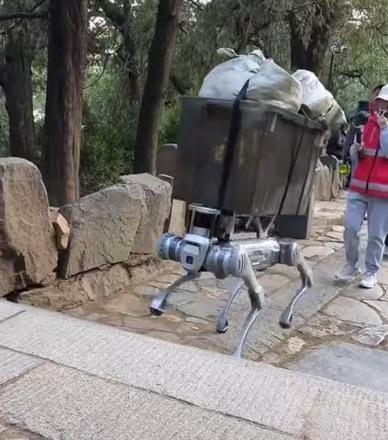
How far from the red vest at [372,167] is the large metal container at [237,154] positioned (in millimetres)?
1708

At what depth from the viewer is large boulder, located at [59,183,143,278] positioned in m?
4.47

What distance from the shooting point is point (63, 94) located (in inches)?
267

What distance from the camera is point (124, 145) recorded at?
10664 millimetres

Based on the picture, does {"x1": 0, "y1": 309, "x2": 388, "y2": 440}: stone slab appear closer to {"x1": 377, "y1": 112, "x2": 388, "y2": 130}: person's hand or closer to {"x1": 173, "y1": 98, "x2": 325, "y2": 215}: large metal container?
{"x1": 173, "y1": 98, "x2": 325, "y2": 215}: large metal container

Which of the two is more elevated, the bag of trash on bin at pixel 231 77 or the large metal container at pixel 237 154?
the bag of trash on bin at pixel 231 77

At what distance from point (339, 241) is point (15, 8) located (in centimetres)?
671

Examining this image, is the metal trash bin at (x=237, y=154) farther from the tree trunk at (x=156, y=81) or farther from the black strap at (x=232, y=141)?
the tree trunk at (x=156, y=81)

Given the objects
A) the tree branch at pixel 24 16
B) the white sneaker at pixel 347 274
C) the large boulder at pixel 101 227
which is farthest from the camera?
the tree branch at pixel 24 16

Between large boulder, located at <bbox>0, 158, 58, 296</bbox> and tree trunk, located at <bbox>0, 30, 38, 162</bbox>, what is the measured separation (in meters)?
6.77

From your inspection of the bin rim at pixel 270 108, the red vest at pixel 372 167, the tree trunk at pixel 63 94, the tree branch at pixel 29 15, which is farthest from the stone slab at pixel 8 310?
the tree branch at pixel 29 15

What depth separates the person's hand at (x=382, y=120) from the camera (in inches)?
207

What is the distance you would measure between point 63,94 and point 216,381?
477 centimetres

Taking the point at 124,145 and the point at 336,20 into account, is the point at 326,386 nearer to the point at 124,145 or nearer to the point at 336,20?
the point at 124,145

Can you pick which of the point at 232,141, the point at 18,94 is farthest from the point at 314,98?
the point at 18,94
